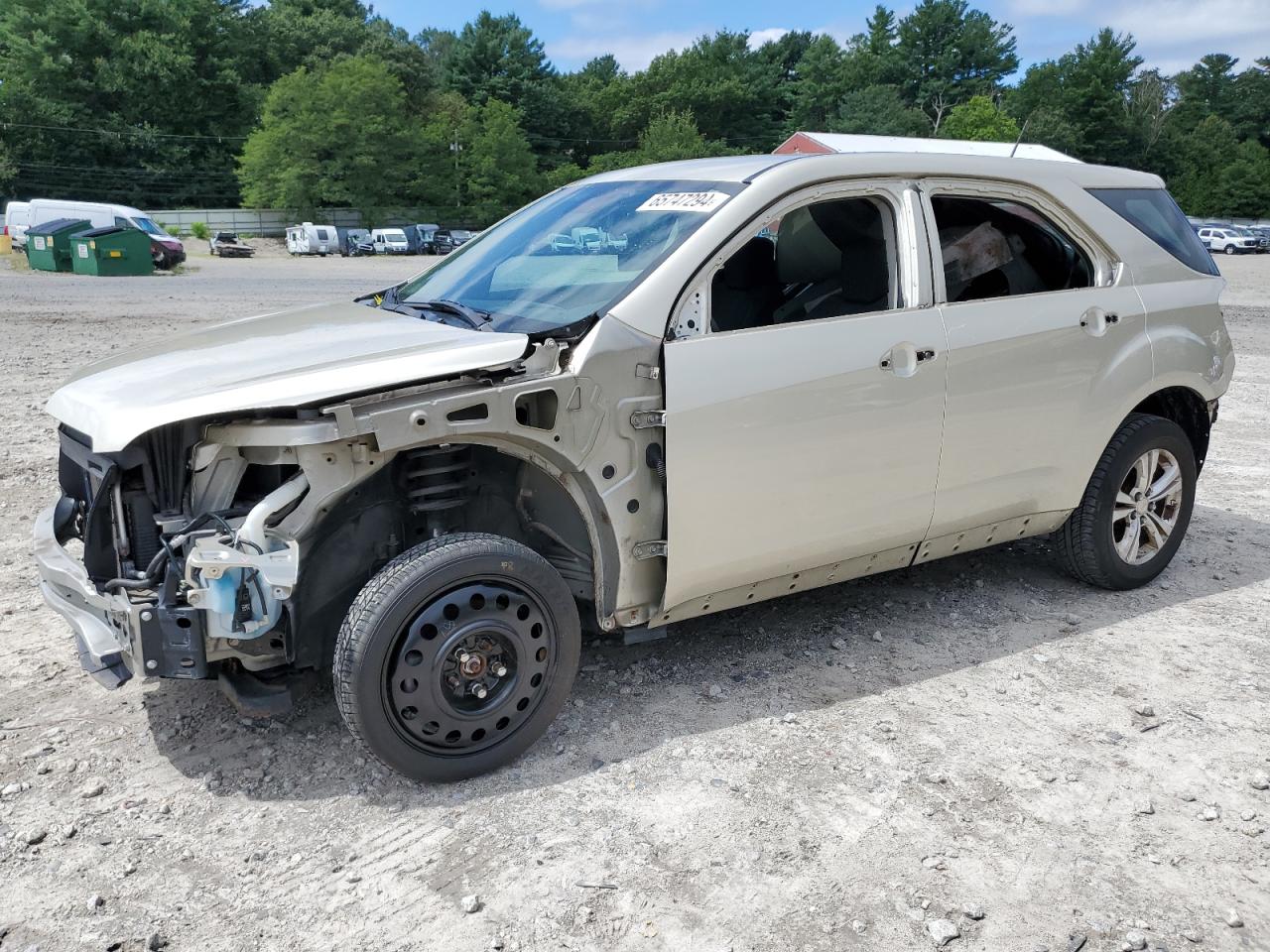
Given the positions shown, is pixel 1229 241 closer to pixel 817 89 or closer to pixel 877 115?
pixel 877 115

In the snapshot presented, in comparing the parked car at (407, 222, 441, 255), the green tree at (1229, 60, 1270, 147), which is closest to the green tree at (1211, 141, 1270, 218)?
the green tree at (1229, 60, 1270, 147)

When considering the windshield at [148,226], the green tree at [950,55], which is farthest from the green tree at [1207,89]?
the windshield at [148,226]

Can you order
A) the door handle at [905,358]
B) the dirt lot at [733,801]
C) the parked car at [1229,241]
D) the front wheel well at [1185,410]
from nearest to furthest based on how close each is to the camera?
the dirt lot at [733,801], the door handle at [905,358], the front wheel well at [1185,410], the parked car at [1229,241]

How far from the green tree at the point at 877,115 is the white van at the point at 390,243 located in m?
48.0

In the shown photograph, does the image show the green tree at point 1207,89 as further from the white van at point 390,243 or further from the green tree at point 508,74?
the white van at point 390,243

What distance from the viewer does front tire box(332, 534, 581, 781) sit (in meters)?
3.17

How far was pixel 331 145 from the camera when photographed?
221 ft

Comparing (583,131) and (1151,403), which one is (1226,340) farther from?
(583,131)

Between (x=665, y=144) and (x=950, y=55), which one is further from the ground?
(x=950, y=55)

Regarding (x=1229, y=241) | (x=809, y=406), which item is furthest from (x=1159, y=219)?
(x=1229, y=241)

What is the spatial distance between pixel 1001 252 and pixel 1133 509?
1.46 metres

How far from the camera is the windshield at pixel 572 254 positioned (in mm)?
3695

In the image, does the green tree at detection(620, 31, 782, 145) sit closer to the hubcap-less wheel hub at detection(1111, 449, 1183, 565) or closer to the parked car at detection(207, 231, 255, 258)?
the parked car at detection(207, 231, 255, 258)

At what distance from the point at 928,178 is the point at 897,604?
6.39ft
